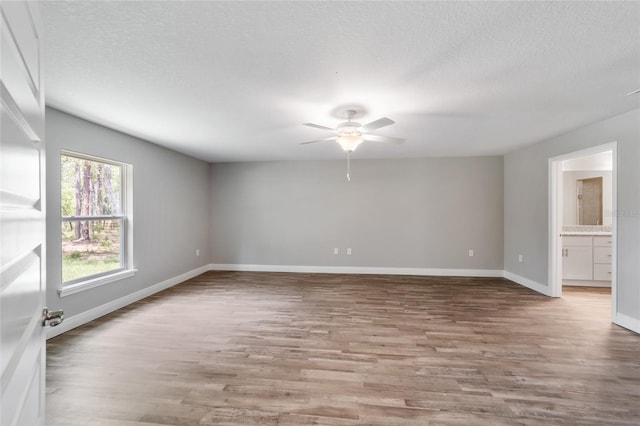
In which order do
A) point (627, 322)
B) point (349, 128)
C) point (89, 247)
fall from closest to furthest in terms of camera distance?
1. point (349, 128)
2. point (627, 322)
3. point (89, 247)

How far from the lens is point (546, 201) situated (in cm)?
422

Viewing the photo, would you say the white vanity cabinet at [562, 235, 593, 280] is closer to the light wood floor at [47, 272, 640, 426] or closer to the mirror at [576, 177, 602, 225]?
the light wood floor at [47, 272, 640, 426]

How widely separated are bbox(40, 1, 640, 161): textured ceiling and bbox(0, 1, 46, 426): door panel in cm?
105

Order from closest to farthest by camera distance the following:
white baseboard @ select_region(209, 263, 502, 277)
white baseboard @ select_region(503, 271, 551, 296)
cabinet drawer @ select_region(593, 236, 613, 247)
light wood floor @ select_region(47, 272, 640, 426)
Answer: light wood floor @ select_region(47, 272, 640, 426), white baseboard @ select_region(503, 271, 551, 296), cabinet drawer @ select_region(593, 236, 613, 247), white baseboard @ select_region(209, 263, 502, 277)

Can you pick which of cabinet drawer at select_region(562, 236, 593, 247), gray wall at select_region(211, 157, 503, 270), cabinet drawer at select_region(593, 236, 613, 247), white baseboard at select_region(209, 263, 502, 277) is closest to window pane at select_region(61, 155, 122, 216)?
gray wall at select_region(211, 157, 503, 270)

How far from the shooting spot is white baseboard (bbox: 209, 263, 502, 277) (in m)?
5.43

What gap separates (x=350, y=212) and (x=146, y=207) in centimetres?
361

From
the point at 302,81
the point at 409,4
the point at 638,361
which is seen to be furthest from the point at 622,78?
the point at 302,81

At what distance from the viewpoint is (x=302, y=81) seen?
221 cm

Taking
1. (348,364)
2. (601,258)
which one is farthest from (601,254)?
(348,364)

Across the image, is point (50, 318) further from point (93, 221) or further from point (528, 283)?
point (528, 283)

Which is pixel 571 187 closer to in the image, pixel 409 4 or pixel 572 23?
pixel 572 23

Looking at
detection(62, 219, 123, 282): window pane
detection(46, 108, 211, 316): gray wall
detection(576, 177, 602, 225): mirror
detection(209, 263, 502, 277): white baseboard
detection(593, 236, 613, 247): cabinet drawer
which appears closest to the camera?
detection(46, 108, 211, 316): gray wall

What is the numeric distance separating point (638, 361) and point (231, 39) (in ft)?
13.2
